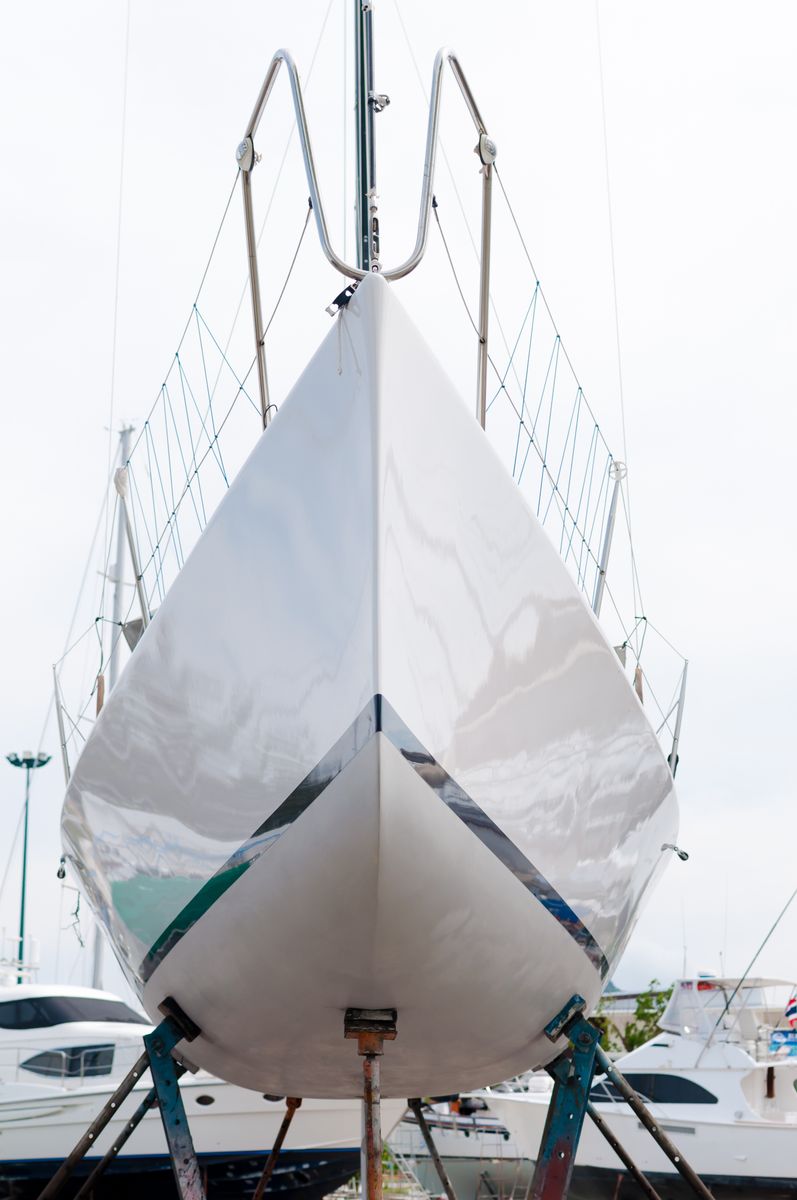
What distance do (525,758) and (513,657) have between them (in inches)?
12.5

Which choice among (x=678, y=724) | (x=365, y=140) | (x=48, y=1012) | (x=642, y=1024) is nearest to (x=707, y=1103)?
(x=48, y=1012)

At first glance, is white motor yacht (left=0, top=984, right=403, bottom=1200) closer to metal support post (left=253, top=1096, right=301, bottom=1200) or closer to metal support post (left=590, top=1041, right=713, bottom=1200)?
metal support post (left=253, top=1096, right=301, bottom=1200)

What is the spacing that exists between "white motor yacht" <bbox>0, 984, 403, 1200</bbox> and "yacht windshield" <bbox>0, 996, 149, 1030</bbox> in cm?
38

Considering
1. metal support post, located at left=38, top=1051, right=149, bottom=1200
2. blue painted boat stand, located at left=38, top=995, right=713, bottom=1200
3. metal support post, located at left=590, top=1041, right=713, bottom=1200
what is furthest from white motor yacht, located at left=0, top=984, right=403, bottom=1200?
blue painted boat stand, located at left=38, top=995, right=713, bottom=1200

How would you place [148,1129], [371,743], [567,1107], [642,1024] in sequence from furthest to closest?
[642,1024]
[148,1129]
[567,1107]
[371,743]

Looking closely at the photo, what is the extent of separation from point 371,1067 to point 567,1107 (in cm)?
94

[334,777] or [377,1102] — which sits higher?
[334,777]

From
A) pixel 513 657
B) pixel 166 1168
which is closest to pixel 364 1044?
pixel 513 657

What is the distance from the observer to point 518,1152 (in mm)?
15125

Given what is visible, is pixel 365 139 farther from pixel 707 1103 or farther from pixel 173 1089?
pixel 707 1103

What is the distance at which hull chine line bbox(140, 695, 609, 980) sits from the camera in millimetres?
3445

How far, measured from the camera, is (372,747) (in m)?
3.43

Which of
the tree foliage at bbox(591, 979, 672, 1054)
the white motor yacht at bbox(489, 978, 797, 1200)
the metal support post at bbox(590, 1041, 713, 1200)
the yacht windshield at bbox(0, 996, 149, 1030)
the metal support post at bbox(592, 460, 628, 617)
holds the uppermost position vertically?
the metal support post at bbox(592, 460, 628, 617)

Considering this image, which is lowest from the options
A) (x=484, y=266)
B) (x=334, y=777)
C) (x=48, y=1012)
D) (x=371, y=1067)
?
(x=48, y=1012)
